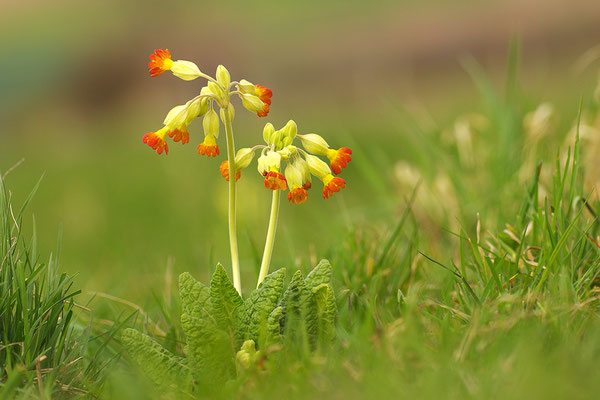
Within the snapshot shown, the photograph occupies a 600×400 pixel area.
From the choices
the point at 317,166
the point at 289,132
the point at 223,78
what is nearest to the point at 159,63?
the point at 223,78

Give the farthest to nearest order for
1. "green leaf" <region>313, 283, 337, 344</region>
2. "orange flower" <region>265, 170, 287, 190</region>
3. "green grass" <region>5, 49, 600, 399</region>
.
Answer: "green leaf" <region>313, 283, 337, 344</region>, "orange flower" <region>265, 170, 287, 190</region>, "green grass" <region>5, 49, 600, 399</region>

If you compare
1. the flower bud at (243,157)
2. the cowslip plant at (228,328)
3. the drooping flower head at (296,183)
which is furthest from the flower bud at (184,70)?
the cowslip plant at (228,328)

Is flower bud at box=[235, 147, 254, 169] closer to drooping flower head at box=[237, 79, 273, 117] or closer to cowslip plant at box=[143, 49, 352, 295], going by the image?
cowslip plant at box=[143, 49, 352, 295]

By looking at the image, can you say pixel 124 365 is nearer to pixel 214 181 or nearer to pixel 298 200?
pixel 298 200

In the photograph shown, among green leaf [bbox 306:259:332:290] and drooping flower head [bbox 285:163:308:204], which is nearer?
drooping flower head [bbox 285:163:308:204]

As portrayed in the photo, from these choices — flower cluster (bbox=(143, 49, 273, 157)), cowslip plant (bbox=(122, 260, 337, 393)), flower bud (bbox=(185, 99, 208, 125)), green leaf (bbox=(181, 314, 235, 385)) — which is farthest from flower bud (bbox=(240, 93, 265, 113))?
green leaf (bbox=(181, 314, 235, 385))

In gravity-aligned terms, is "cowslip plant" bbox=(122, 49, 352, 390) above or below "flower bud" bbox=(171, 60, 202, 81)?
below
